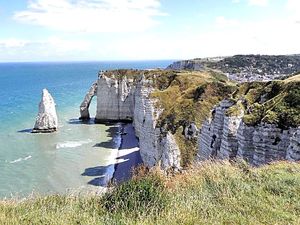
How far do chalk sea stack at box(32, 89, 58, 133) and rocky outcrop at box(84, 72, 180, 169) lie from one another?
1140cm

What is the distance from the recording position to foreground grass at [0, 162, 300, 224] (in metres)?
8.90

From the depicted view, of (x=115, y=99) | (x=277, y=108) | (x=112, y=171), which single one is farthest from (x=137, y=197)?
(x=115, y=99)

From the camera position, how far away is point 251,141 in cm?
2122

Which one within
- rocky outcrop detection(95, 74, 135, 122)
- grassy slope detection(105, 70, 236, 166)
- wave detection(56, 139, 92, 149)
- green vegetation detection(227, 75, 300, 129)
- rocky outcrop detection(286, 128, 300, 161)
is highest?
green vegetation detection(227, 75, 300, 129)

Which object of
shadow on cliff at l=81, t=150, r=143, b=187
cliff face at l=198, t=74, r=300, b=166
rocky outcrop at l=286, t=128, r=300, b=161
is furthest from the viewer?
shadow on cliff at l=81, t=150, r=143, b=187

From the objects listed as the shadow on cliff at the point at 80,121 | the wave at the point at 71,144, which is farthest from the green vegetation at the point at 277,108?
the shadow on cliff at the point at 80,121

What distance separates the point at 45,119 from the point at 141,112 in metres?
19.7

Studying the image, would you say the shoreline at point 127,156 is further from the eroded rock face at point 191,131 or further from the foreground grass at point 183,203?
the foreground grass at point 183,203

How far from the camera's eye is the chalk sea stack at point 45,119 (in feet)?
221

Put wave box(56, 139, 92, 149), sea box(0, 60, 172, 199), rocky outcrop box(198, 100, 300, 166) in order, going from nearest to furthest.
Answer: rocky outcrop box(198, 100, 300, 166), sea box(0, 60, 172, 199), wave box(56, 139, 92, 149)

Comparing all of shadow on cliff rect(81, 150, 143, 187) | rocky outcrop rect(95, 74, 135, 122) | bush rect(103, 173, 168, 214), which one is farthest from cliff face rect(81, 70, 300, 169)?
rocky outcrop rect(95, 74, 135, 122)

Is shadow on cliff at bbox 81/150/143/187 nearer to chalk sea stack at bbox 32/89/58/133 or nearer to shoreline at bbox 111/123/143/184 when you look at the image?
shoreline at bbox 111/123/143/184

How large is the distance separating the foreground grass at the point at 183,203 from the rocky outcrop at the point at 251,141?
251 inches

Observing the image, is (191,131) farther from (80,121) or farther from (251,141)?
(80,121)
